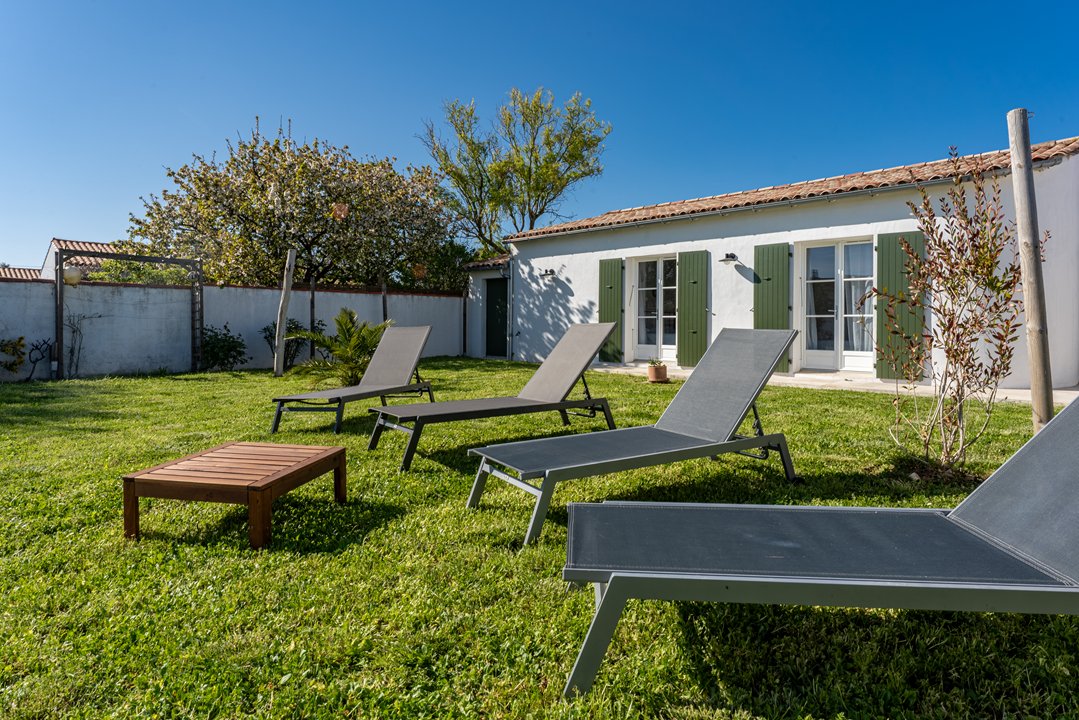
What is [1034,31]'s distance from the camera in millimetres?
12445

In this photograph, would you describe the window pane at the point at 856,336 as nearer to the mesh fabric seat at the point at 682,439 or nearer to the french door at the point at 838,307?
the french door at the point at 838,307

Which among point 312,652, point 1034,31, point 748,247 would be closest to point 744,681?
point 312,652

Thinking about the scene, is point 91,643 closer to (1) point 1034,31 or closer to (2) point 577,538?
(2) point 577,538

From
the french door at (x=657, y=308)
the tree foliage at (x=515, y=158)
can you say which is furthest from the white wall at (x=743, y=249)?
the tree foliage at (x=515, y=158)

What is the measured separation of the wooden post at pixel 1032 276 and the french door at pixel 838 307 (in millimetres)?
5967

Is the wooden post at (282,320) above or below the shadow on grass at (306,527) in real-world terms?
above

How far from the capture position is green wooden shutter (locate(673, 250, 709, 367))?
1102 centimetres

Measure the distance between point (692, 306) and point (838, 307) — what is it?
251cm

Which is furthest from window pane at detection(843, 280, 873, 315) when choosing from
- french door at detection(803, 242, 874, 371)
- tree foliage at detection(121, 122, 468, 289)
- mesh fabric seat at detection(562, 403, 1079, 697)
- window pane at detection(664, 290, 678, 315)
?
tree foliage at detection(121, 122, 468, 289)

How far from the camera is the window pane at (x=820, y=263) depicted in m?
9.81

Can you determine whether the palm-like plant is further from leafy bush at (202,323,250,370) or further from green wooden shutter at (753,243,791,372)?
green wooden shutter at (753,243,791,372)

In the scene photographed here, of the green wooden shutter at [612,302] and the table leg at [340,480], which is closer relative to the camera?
the table leg at [340,480]

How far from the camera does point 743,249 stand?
1060cm

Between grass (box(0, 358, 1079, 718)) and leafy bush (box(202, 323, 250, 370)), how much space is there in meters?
9.15
